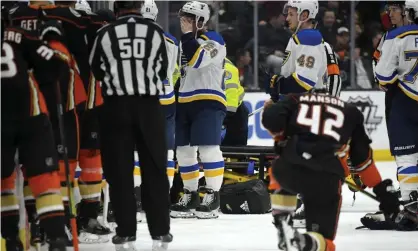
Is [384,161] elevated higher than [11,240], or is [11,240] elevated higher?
[11,240]

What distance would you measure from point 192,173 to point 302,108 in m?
2.75

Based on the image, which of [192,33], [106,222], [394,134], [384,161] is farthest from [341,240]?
[384,161]

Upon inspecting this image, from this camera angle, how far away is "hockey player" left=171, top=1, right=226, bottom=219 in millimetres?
7738

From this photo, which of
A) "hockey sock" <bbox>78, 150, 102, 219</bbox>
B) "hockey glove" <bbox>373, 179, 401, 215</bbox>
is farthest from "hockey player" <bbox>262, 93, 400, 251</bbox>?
"hockey sock" <bbox>78, 150, 102, 219</bbox>

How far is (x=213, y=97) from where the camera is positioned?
7871 millimetres

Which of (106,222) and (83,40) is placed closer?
(83,40)

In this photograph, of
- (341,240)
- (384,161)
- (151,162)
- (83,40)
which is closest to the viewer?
(151,162)

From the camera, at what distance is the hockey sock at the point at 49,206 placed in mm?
5195

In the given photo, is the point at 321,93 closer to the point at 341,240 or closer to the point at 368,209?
the point at 341,240

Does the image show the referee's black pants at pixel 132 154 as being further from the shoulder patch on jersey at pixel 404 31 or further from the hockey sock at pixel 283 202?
the shoulder patch on jersey at pixel 404 31

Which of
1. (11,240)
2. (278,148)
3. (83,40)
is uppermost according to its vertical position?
(83,40)

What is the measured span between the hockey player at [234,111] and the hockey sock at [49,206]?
363 cm

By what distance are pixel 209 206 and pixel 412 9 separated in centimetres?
196

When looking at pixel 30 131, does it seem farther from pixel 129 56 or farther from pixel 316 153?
pixel 316 153
